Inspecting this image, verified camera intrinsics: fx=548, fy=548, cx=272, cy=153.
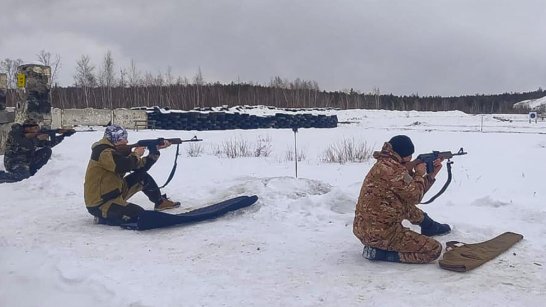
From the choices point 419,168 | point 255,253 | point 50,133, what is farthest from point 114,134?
point 50,133

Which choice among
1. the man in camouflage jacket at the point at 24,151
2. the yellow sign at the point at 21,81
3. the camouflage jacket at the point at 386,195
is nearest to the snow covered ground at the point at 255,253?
the camouflage jacket at the point at 386,195

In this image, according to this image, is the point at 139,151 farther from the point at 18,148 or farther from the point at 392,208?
the point at 18,148

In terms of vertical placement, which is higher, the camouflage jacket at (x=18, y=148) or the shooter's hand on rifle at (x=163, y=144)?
the shooter's hand on rifle at (x=163, y=144)

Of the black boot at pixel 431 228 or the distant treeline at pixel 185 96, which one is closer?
the black boot at pixel 431 228

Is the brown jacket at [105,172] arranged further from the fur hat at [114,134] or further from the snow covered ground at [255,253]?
the snow covered ground at [255,253]

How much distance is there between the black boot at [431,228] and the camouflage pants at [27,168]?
7909 mm

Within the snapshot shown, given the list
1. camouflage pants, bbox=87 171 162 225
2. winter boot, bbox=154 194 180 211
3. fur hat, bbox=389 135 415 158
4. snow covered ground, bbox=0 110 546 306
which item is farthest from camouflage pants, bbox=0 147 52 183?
Answer: fur hat, bbox=389 135 415 158

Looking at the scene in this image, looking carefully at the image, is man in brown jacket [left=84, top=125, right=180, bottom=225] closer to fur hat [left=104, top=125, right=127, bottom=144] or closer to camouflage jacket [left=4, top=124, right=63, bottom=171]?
fur hat [left=104, top=125, right=127, bottom=144]

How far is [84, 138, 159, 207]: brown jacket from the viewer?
6.33 meters

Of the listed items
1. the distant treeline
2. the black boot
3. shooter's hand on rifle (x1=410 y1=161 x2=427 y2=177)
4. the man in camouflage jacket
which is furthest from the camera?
the distant treeline

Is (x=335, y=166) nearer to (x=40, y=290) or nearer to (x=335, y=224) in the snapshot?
(x=335, y=224)

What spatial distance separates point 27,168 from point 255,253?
7217mm

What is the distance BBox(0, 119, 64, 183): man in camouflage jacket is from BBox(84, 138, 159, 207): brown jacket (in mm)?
4859

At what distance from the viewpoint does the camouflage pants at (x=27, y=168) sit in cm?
1046
